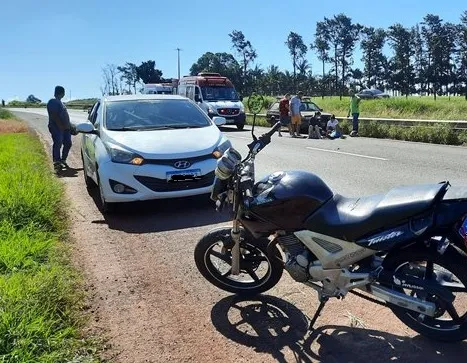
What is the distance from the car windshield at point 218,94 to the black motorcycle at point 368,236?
22.5 meters

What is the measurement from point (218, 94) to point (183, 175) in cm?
1998

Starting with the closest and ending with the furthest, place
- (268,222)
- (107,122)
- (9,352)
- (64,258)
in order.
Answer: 1. (9,352)
2. (268,222)
3. (64,258)
4. (107,122)

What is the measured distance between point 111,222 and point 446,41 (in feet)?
325

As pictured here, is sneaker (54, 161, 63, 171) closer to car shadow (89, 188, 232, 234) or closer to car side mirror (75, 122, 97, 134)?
car shadow (89, 188, 232, 234)

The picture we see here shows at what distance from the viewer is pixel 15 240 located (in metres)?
5.01

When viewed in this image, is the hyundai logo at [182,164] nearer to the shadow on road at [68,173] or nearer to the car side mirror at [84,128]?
the car side mirror at [84,128]

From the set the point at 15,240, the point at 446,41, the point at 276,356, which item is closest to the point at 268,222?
the point at 276,356

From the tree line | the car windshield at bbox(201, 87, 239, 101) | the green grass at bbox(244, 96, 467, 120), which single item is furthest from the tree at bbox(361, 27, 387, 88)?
the car windshield at bbox(201, 87, 239, 101)

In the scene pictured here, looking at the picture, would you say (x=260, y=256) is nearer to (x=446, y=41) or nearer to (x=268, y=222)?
(x=268, y=222)

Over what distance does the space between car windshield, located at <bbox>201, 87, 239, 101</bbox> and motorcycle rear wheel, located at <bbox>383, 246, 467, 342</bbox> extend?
75.7 ft

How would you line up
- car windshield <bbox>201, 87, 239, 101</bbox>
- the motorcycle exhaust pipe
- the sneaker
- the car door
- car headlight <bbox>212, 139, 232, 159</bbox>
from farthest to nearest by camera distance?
car windshield <bbox>201, 87, 239, 101</bbox>
the sneaker
the car door
car headlight <bbox>212, 139, 232, 159</bbox>
the motorcycle exhaust pipe

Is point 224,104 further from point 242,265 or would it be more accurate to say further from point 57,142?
point 242,265

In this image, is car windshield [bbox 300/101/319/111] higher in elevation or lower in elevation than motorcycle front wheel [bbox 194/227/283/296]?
higher

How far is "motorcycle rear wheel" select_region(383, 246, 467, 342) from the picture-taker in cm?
291
